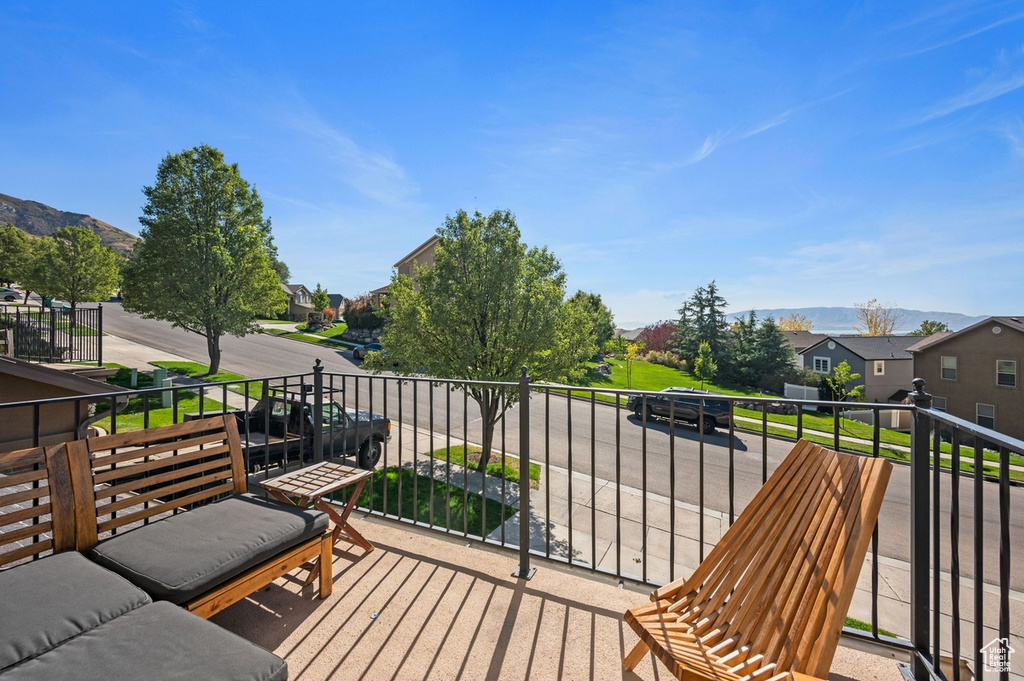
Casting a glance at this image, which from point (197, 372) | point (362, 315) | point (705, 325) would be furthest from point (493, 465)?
point (705, 325)

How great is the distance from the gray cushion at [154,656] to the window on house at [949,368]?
3456cm

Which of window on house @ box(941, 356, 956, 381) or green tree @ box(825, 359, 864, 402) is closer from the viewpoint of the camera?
window on house @ box(941, 356, 956, 381)

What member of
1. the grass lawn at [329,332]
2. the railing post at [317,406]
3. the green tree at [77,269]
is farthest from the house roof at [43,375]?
the grass lawn at [329,332]

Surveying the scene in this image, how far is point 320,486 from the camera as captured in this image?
A: 103 inches

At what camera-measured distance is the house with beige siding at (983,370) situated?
886 inches

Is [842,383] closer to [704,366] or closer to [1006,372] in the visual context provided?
[1006,372]

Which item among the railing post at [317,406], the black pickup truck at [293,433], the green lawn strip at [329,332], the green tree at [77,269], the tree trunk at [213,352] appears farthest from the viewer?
the green lawn strip at [329,332]

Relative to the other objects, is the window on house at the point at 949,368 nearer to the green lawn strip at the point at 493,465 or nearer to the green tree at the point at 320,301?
the green lawn strip at the point at 493,465

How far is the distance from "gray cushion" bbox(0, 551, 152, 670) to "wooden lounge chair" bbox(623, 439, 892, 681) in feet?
5.95

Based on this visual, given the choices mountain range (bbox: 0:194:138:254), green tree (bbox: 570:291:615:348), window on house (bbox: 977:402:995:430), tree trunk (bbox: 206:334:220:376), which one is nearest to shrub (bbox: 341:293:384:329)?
tree trunk (bbox: 206:334:220:376)

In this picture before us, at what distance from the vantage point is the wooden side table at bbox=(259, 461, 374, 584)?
8.30ft

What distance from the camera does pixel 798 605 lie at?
153 cm

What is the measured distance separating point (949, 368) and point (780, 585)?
3319 centimetres

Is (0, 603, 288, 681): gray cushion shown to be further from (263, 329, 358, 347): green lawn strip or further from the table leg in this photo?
(263, 329, 358, 347): green lawn strip
